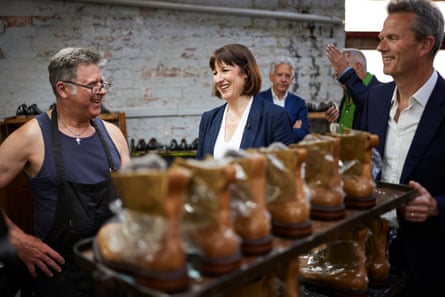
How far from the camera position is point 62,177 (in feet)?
5.96

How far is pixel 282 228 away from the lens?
1.05 meters

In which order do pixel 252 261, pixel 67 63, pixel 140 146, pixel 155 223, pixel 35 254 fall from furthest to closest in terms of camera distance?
pixel 140 146
pixel 67 63
pixel 35 254
pixel 252 261
pixel 155 223

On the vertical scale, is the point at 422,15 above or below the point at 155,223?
above

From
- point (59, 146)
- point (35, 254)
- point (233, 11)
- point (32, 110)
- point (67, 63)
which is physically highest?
point (233, 11)

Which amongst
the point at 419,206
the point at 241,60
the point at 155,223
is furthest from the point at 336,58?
the point at 155,223

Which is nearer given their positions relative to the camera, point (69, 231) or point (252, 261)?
point (252, 261)

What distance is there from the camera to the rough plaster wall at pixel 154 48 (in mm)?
4352

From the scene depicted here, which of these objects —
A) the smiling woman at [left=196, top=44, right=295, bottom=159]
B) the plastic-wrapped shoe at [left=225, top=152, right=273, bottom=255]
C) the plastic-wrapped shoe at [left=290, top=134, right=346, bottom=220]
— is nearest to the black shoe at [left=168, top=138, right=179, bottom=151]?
the smiling woman at [left=196, top=44, right=295, bottom=159]

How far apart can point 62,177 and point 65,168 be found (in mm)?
47

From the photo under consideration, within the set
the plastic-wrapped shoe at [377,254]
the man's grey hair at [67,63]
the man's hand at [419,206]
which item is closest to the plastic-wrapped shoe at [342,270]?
the plastic-wrapped shoe at [377,254]

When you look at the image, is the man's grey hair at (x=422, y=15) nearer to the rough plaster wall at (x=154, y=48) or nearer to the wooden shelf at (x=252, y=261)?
the wooden shelf at (x=252, y=261)

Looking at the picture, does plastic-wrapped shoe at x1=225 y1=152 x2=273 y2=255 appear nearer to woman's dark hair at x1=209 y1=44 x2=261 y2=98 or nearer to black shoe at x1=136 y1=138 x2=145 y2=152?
woman's dark hair at x1=209 y1=44 x2=261 y2=98

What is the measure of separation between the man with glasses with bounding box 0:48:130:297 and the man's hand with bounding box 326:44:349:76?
129 centimetres

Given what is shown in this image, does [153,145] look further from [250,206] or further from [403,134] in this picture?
[250,206]
